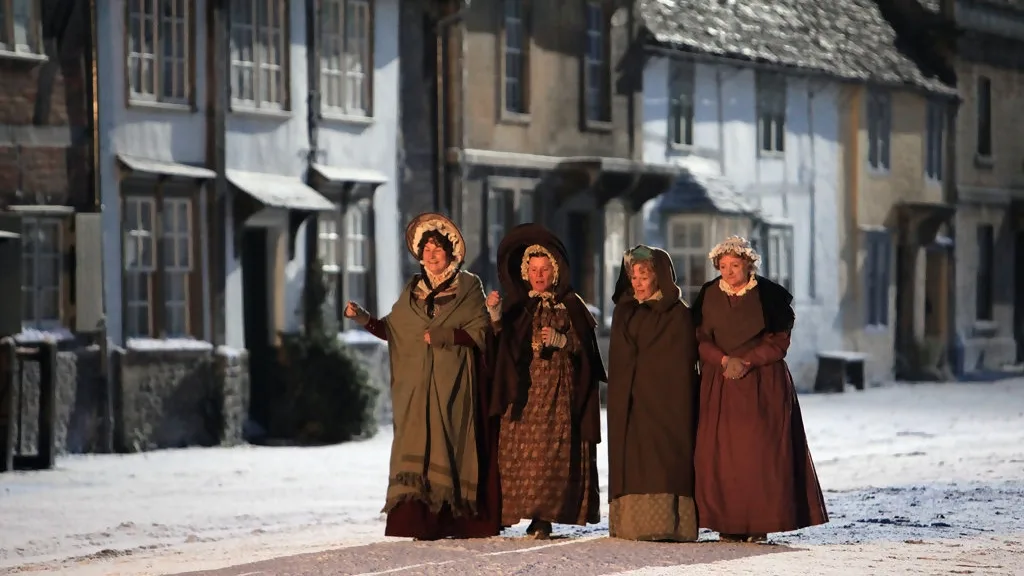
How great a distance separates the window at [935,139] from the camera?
37312mm

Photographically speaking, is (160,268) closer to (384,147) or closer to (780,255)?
(384,147)

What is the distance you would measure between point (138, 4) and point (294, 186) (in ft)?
9.35

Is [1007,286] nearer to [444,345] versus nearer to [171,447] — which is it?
[171,447]

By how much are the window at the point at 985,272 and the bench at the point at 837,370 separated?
6284mm

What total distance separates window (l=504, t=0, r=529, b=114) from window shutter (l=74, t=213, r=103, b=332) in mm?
7894

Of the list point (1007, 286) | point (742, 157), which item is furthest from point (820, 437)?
point (1007, 286)

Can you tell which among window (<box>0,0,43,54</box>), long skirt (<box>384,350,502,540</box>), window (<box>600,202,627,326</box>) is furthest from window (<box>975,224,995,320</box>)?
long skirt (<box>384,350,502,540</box>)

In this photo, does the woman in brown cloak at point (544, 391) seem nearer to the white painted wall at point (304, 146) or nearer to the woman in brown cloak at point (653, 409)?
the woman in brown cloak at point (653, 409)

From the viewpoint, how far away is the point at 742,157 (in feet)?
106

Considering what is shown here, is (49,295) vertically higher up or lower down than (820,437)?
higher up

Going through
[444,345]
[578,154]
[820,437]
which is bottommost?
[820,437]

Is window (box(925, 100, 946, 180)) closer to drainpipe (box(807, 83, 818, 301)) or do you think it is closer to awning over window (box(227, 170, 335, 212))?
drainpipe (box(807, 83, 818, 301))

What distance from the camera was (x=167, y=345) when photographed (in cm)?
2203

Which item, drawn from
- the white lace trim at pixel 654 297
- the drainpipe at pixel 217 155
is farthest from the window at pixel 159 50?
the white lace trim at pixel 654 297
